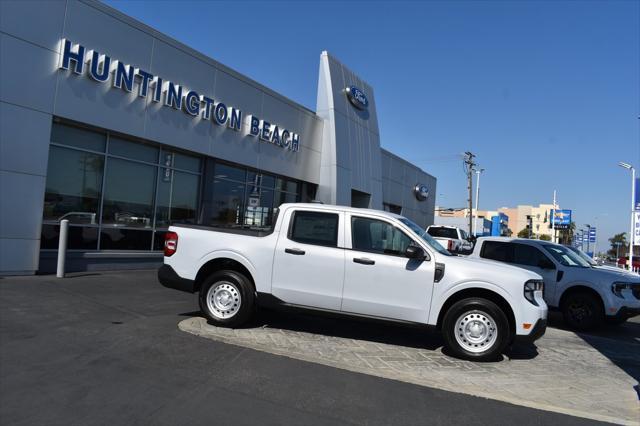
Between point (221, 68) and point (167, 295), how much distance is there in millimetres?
8428

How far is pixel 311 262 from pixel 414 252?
4.65 ft

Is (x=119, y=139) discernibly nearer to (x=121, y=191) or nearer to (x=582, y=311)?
(x=121, y=191)

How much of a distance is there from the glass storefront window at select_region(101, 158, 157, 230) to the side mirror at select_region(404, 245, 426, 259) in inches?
347

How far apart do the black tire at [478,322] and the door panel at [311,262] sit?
4.89ft

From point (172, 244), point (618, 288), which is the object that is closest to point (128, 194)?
point (172, 244)

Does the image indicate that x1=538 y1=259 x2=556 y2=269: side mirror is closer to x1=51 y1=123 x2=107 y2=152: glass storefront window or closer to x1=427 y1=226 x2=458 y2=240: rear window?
x1=51 y1=123 x2=107 y2=152: glass storefront window

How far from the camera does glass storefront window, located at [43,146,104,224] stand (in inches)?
429

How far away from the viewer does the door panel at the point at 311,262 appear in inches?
258

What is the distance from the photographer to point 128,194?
12.8 meters

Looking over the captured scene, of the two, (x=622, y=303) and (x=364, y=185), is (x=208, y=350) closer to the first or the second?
(x=622, y=303)

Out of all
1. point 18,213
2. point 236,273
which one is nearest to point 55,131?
point 18,213

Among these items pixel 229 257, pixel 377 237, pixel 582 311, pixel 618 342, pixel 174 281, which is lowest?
pixel 618 342

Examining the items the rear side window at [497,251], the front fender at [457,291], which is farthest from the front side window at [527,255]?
the front fender at [457,291]

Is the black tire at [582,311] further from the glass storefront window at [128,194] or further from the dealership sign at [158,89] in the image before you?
the dealership sign at [158,89]
